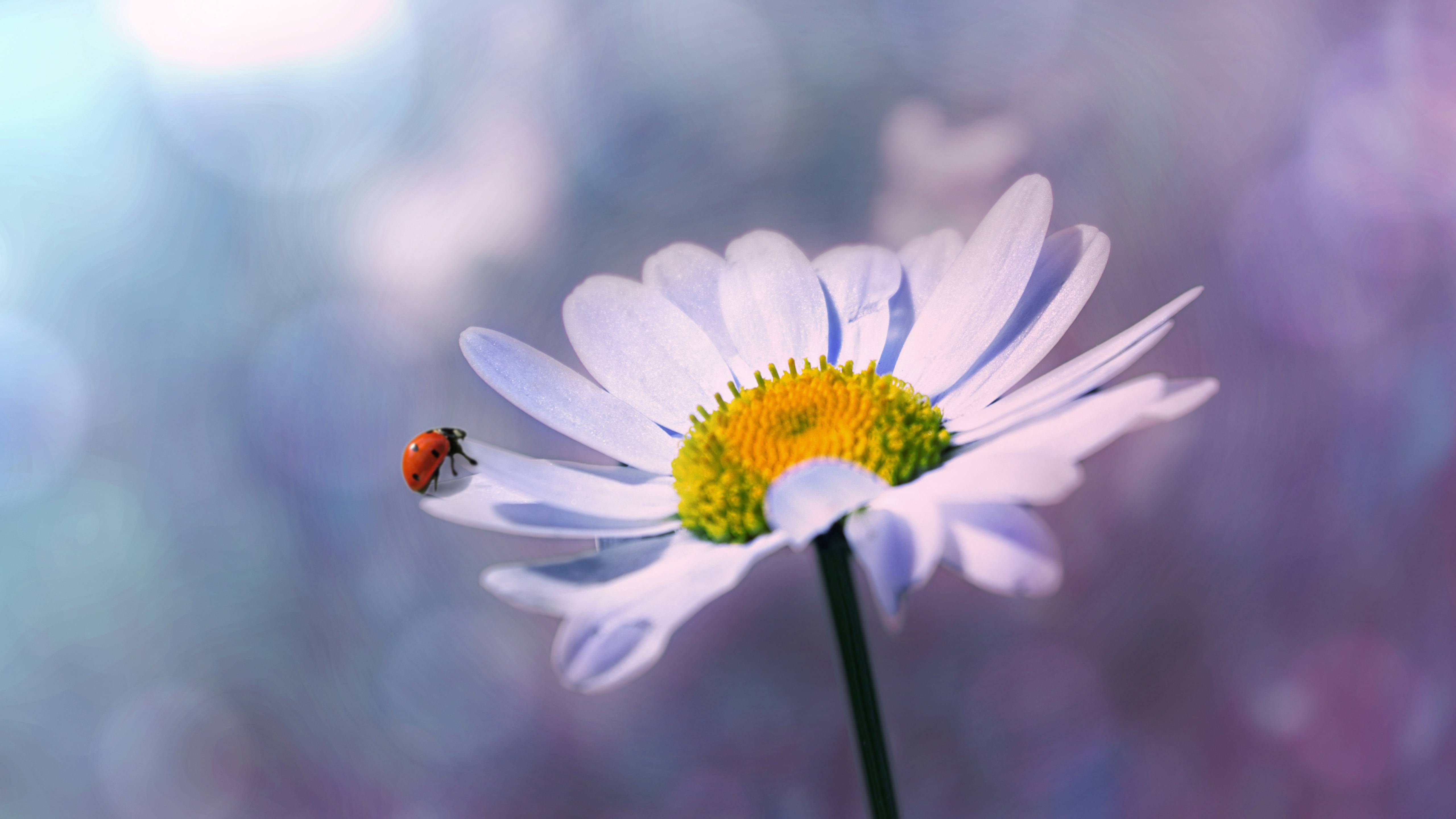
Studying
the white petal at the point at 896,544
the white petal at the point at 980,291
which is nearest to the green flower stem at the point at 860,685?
the white petal at the point at 896,544

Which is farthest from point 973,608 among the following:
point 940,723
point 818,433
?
point 818,433

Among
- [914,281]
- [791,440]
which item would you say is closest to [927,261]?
[914,281]

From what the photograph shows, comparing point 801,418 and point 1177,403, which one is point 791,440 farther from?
point 1177,403

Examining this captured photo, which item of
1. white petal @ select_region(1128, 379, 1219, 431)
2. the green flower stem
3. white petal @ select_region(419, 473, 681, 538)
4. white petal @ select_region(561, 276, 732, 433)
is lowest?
the green flower stem

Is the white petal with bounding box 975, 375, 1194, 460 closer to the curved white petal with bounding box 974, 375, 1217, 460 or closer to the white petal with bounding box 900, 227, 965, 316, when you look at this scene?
the curved white petal with bounding box 974, 375, 1217, 460

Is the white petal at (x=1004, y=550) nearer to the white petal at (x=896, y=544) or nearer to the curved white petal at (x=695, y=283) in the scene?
the white petal at (x=896, y=544)

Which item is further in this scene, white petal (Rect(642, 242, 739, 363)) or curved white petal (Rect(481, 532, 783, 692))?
white petal (Rect(642, 242, 739, 363))

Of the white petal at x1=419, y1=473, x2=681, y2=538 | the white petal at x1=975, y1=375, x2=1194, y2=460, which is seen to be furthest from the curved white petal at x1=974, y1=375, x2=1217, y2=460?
the white petal at x1=419, y1=473, x2=681, y2=538
